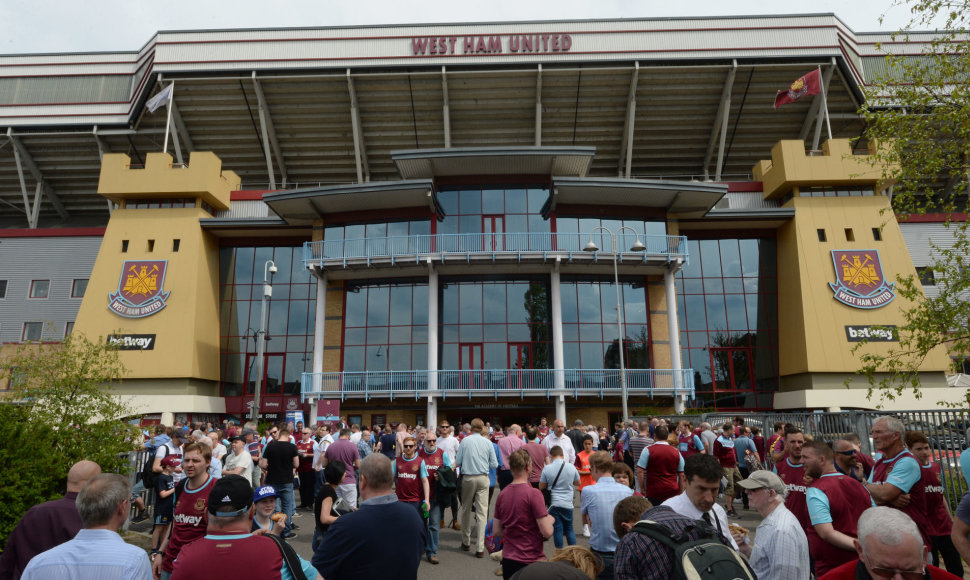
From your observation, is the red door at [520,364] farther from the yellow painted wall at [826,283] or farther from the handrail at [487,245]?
the yellow painted wall at [826,283]

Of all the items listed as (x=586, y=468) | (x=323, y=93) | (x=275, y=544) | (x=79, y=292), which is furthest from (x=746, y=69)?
(x=79, y=292)

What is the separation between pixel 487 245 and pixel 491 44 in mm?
11199

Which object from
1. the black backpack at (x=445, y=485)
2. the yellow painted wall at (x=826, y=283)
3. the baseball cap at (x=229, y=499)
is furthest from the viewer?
the yellow painted wall at (x=826, y=283)

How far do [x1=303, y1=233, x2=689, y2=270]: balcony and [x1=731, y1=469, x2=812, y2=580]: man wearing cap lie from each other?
21.0m

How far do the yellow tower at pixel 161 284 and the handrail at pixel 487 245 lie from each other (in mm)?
6126

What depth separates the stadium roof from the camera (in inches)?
1125

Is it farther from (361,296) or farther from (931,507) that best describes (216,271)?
(931,507)

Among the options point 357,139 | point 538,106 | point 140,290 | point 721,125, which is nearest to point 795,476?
point 538,106

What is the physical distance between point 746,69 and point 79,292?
39.2m

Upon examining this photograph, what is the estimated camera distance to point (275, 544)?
283 cm

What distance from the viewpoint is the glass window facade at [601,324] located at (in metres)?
25.8

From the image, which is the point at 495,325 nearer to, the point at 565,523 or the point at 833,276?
the point at 833,276

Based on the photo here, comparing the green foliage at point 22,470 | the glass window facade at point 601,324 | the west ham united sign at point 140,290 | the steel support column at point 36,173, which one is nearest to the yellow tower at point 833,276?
the glass window facade at point 601,324

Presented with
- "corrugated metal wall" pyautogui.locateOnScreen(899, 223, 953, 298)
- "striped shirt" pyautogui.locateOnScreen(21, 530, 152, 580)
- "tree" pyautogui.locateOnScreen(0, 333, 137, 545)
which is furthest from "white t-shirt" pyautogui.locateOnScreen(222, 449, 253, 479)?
"corrugated metal wall" pyautogui.locateOnScreen(899, 223, 953, 298)
